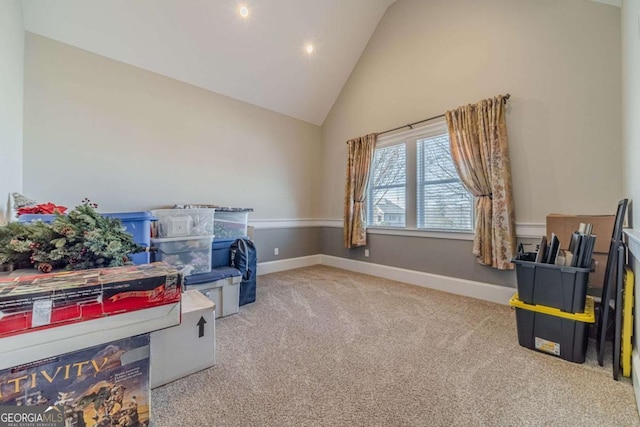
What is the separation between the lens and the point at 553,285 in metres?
1.74

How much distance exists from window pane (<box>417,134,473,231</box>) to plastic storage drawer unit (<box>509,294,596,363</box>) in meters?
1.33

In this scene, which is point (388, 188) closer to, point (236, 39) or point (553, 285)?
point (553, 285)

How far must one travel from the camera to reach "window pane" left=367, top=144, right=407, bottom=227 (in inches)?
144

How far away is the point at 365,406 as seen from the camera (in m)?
1.27

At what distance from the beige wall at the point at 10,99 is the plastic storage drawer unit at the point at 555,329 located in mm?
3622

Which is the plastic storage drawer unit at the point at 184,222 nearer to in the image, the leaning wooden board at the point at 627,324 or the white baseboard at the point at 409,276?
the white baseboard at the point at 409,276

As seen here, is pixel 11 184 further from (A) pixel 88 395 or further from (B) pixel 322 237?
(B) pixel 322 237

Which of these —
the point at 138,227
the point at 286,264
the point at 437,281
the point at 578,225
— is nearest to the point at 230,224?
the point at 138,227

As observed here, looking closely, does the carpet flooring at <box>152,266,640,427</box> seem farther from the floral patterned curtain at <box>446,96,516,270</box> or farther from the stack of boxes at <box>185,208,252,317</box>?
the floral patterned curtain at <box>446,96,516,270</box>

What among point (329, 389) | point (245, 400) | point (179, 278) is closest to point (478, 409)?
point (329, 389)

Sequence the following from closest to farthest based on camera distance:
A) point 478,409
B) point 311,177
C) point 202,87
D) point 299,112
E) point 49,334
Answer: point 49,334 → point 478,409 → point 202,87 → point 299,112 → point 311,177

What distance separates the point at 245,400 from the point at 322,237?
138 inches

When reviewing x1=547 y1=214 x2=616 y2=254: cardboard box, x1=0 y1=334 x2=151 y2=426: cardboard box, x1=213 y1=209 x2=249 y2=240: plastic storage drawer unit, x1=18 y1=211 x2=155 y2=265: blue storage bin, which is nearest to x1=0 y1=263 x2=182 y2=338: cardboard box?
x1=0 y1=334 x2=151 y2=426: cardboard box

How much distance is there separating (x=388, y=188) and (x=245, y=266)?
231 centimetres
